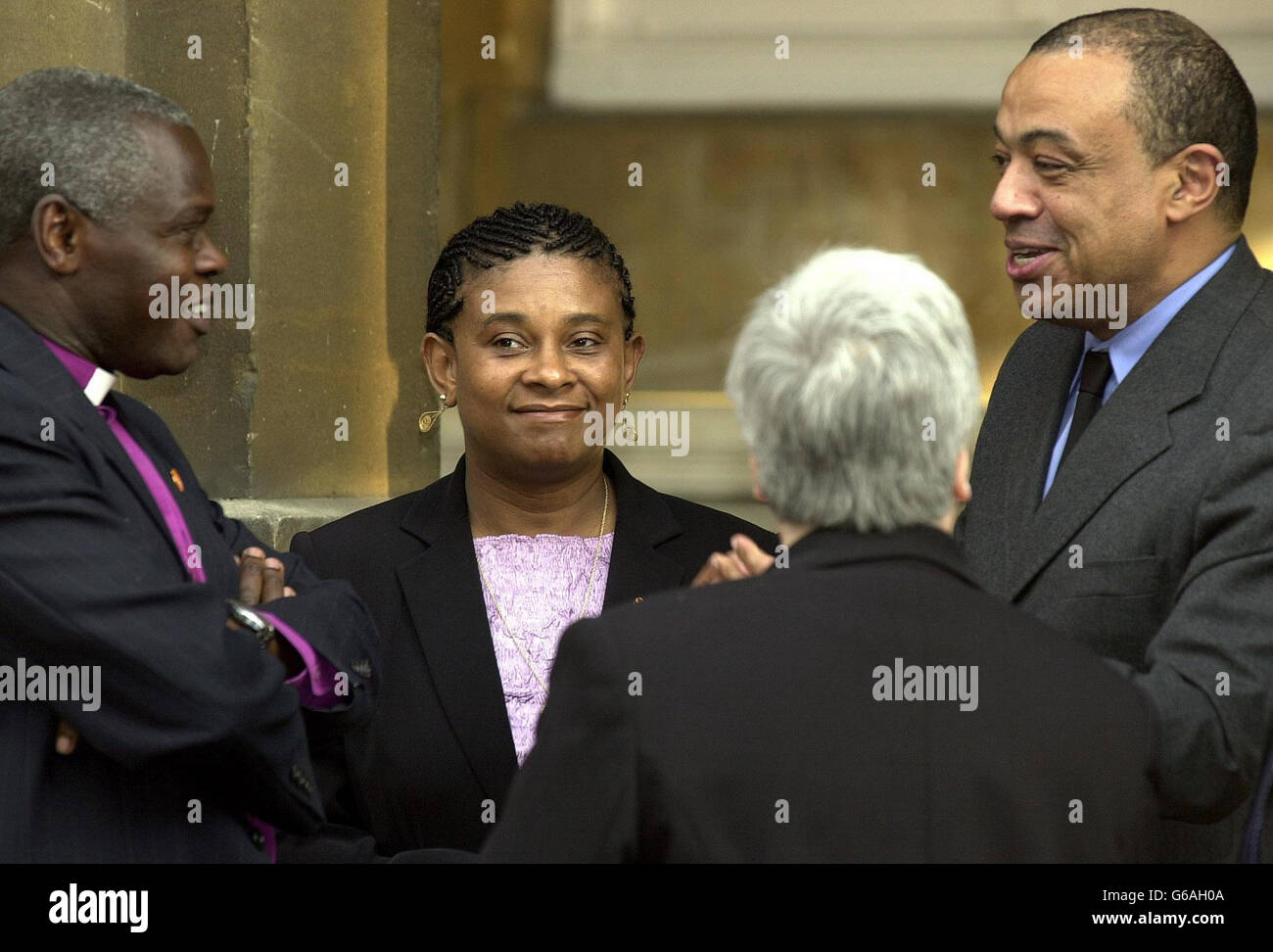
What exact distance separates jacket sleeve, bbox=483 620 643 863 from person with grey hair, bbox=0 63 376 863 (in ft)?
1.75

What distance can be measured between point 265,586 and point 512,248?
3.20 feet

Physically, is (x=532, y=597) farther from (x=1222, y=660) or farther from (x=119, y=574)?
(x=1222, y=660)

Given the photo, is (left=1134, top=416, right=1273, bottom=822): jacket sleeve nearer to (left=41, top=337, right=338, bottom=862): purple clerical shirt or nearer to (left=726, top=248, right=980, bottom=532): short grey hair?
(left=726, top=248, right=980, bottom=532): short grey hair

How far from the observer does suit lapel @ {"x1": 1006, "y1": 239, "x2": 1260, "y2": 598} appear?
2.65 metres

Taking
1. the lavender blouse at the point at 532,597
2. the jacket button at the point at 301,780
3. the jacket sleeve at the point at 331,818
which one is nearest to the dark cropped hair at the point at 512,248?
the lavender blouse at the point at 532,597

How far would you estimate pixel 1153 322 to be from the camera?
277 centimetres

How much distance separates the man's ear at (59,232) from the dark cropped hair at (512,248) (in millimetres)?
1037

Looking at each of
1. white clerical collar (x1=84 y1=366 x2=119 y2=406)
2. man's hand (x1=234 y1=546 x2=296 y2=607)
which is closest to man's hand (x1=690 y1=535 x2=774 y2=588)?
man's hand (x1=234 y1=546 x2=296 y2=607)

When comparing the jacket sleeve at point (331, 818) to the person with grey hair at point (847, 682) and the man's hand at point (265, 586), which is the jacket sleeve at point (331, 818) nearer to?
the man's hand at point (265, 586)

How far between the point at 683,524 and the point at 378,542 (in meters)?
0.61

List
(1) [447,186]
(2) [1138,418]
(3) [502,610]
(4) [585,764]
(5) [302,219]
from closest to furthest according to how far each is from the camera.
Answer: (4) [585,764] → (2) [1138,418] → (3) [502,610] → (5) [302,219] → (1) [447,186]

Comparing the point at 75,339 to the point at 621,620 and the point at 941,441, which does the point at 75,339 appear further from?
the point at 941,441

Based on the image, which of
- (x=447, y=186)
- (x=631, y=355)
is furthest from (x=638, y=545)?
(x=447, y=186)

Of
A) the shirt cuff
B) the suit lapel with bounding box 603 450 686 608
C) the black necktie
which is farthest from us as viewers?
the suit lapel with bounding box 603 450 686 608
